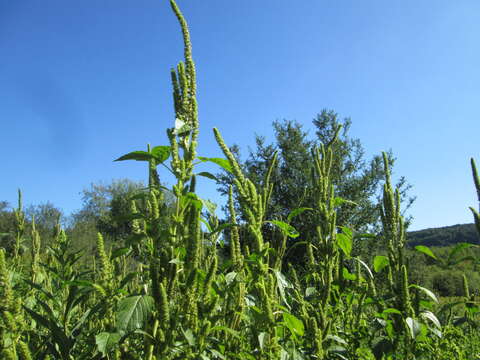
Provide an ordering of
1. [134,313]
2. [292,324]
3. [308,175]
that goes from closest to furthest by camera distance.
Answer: [134,313], [292,324], [308,175]

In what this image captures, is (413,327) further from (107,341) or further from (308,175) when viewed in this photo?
(308,175)

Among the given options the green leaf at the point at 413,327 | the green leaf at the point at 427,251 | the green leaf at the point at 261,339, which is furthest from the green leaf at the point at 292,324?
the green leaf at the point at 427,251

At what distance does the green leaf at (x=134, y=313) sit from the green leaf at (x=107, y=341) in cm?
7

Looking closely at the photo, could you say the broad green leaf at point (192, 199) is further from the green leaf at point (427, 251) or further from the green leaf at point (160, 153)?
the green leaf at point (427, 251)

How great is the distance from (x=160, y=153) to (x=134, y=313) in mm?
580

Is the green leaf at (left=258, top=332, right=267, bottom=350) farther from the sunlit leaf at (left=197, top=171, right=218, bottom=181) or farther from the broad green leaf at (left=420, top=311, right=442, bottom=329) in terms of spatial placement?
the broad green leaf at (left=420, top=311, right=442, bottom=329)

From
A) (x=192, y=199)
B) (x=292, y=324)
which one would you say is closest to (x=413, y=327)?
(x=292, y=324)

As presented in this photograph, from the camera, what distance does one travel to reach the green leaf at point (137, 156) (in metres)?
1.22

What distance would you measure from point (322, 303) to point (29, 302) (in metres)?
1.66

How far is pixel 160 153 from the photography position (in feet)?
4.20

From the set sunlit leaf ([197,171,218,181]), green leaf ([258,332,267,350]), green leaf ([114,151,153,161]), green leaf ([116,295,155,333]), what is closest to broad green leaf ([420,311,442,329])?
green leaf ([258,332,267,350])

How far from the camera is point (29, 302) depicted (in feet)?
6.32

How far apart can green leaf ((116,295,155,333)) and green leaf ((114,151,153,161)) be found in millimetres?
498

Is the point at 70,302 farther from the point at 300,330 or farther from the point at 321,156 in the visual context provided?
the point at 321,156
